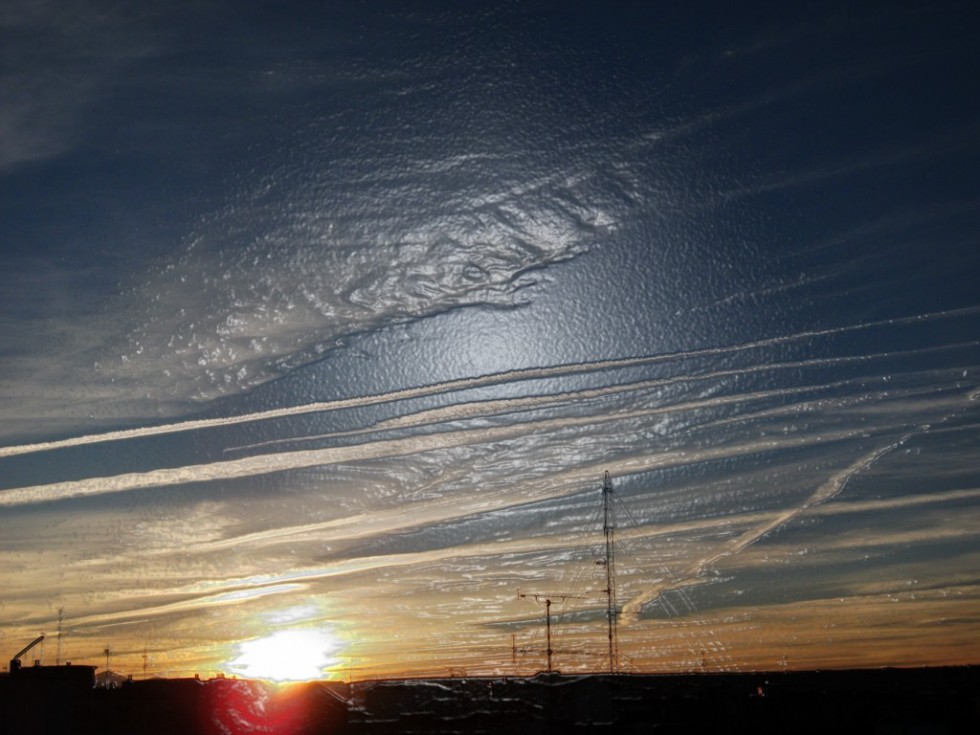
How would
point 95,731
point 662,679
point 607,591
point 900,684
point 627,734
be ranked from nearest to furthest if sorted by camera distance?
point 627,734 < point 95,731 < point 662,679 < point 900,684 < point 607,591

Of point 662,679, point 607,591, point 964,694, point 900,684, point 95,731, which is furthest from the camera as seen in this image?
point 607,591

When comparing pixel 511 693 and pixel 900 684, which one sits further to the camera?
pixel 900 684

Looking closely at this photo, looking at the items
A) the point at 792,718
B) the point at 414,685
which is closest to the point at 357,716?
the point at 414,685

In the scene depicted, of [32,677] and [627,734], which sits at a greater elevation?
[32,677]

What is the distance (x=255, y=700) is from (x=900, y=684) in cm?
6089

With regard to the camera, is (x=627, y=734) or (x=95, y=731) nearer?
(x=627, y=734)

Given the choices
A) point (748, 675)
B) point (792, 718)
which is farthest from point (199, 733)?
point (748, 675)

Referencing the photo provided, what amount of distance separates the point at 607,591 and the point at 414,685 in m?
40.5

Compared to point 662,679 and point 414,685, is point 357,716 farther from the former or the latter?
point 662,679

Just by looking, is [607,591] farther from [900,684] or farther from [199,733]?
[199,733]

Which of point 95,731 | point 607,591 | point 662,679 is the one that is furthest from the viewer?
point 607,591

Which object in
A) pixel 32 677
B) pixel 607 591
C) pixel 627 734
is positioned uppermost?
pixel 607 591

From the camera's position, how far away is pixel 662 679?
7369 cm

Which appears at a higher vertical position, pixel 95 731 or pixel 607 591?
pixel 607 591
